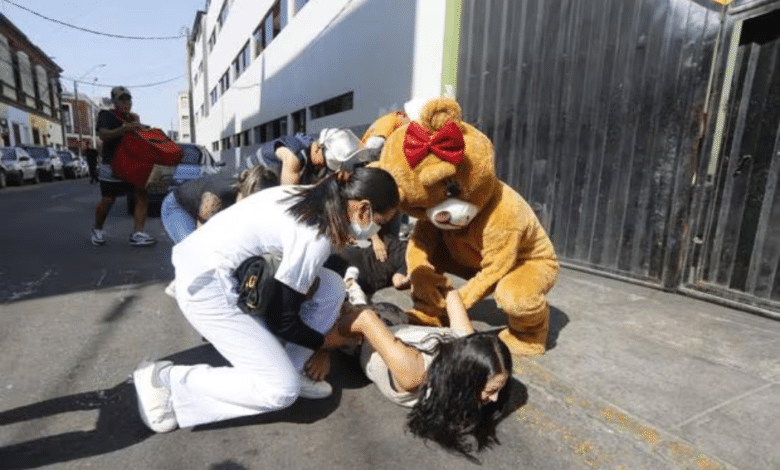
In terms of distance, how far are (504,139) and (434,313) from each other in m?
2.83

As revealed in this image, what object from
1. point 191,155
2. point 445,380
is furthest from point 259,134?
point 445,380

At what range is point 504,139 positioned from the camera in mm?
5160

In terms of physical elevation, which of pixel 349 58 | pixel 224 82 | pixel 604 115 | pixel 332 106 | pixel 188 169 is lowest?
pixel 188 169

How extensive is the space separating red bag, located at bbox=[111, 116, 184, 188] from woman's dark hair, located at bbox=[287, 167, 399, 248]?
3.90 metres

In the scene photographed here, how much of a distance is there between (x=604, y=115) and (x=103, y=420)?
426 centimetres

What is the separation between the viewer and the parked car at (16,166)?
15.4 m

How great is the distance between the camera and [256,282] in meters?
1.91

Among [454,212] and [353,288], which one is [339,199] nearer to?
[454,212]

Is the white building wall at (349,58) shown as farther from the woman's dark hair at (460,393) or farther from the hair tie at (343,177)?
the woman's dark hair at (460,393)

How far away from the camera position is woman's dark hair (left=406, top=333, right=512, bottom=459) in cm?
195

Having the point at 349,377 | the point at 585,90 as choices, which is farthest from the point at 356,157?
the point at 585,90

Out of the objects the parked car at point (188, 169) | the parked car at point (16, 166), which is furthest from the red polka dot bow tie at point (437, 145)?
the parked car at point (16, 166)

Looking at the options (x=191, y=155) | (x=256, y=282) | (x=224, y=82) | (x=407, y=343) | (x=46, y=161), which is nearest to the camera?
(x=256, y=282)

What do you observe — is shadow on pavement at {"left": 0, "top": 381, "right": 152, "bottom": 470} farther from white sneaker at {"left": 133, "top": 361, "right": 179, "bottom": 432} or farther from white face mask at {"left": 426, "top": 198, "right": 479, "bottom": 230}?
white face mask at {"left": 426, "top": 198, "right": 479, "bottom": 230}
